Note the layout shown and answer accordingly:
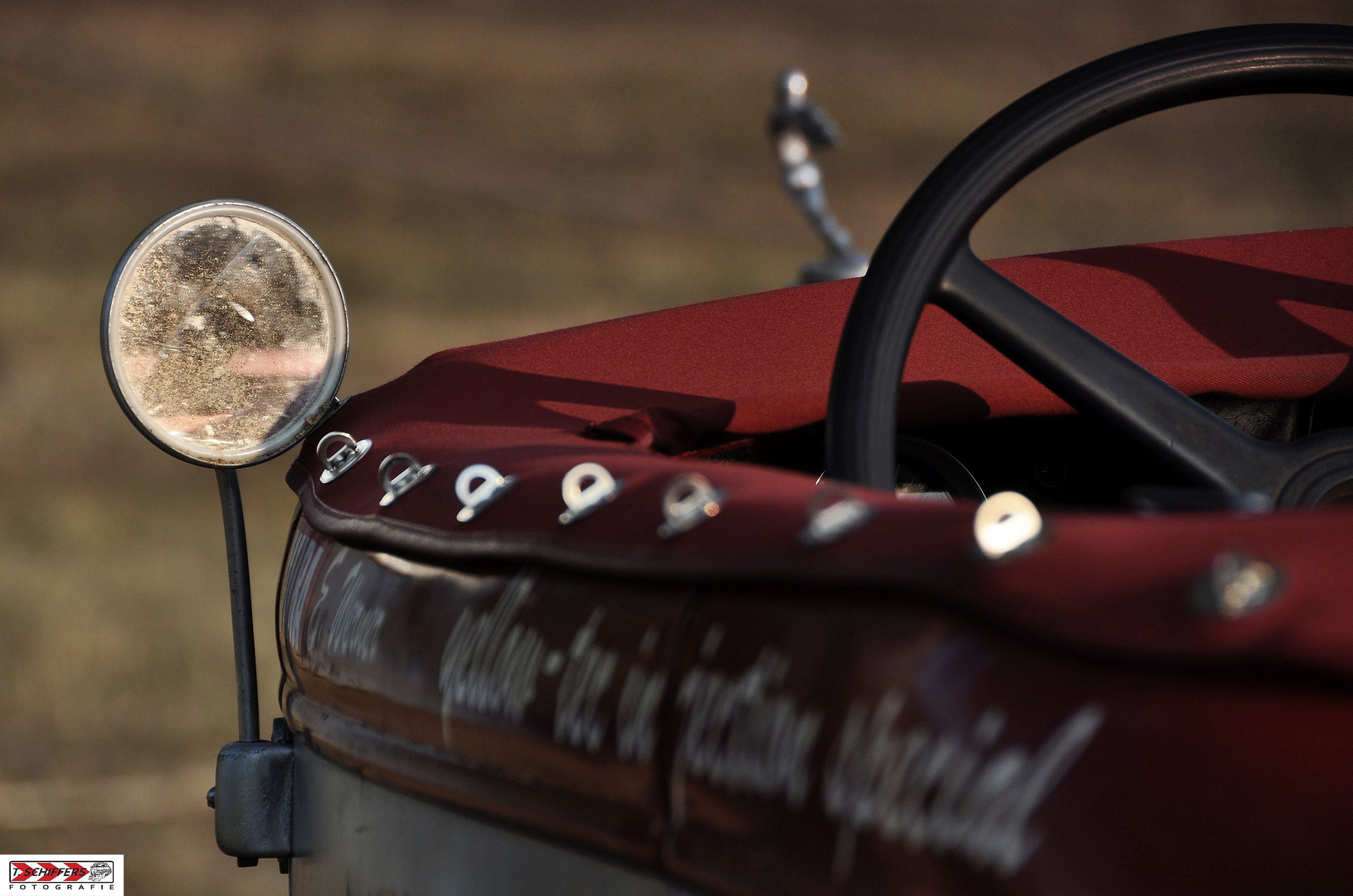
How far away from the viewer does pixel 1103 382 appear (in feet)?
2.85

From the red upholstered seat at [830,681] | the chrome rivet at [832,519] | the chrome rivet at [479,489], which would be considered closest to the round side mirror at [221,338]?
the red upholstered seat at [830,681]

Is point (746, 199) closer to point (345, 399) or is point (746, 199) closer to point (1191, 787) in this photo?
point (345, 399)

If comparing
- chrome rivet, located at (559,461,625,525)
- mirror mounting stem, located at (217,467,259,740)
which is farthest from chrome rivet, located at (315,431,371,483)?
chrome rivet, located at (559,461,625,525)

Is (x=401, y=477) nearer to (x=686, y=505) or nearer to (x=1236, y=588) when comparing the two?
(x=686, y=505)

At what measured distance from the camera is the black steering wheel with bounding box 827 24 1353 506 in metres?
0.85

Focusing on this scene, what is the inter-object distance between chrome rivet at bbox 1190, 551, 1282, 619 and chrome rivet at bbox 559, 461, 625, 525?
31 centimetres

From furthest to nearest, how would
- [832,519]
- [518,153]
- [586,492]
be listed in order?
[518,153]
[586,492]
[832,519]

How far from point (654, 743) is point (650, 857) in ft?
0.16

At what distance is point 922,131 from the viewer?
460 inches

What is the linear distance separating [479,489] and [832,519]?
282mm

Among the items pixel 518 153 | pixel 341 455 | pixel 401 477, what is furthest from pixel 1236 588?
pixel 518 153

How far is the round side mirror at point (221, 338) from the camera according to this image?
1137 millimetres

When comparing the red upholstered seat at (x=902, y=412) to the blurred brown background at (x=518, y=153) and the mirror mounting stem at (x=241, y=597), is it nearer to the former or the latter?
the mirror mounting stem at (x=241, y=597)

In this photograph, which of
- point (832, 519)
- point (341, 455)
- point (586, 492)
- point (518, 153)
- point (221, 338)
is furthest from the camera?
point (518, 153)
